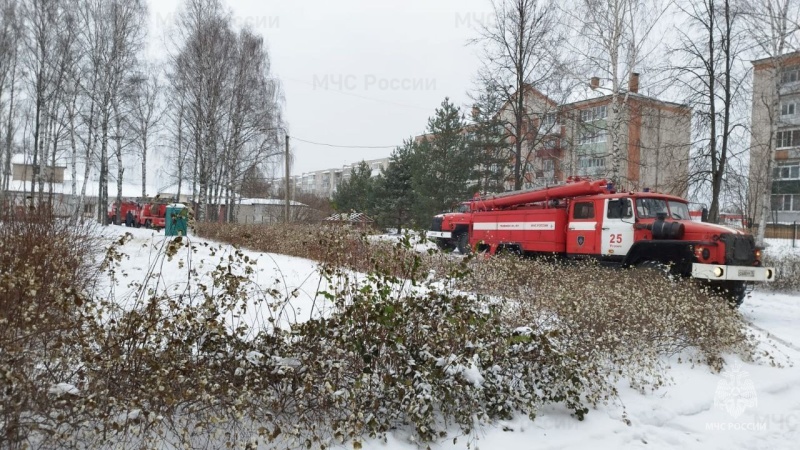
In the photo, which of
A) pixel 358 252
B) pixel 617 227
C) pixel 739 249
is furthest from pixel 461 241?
pixel 358 252

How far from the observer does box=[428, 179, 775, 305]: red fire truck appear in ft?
27.7

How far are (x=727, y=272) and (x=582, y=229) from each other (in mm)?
3077

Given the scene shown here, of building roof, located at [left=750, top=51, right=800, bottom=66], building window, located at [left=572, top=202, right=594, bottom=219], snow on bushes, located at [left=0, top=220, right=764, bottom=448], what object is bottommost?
snow on bushes, located at [left=0, top=220, right=764, bottom=448]

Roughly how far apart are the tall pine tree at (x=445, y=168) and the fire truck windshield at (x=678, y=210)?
17.5m

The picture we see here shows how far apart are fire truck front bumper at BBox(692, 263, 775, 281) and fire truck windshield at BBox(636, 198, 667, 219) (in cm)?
165

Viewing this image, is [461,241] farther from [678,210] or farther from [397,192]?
[397,192]

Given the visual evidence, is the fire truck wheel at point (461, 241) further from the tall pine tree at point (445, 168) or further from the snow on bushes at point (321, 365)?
the snow on bushes at point (321, 365)

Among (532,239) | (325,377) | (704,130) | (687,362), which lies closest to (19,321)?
(325,377)

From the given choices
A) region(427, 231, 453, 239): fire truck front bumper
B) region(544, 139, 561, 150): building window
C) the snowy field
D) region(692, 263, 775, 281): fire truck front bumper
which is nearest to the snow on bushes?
the snowy field

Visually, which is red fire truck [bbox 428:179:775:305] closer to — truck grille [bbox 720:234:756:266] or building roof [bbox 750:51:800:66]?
truck grille [bbox 720:234:756:266]

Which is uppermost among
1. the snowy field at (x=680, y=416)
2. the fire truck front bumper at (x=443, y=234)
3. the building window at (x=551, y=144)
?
the building window at (x=551, y=144)

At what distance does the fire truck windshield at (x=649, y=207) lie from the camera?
975 centimetres

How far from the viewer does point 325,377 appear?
3551 millimetres

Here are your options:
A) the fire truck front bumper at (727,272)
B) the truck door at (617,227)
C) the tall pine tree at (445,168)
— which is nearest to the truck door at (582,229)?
the truck door at (617,227)
